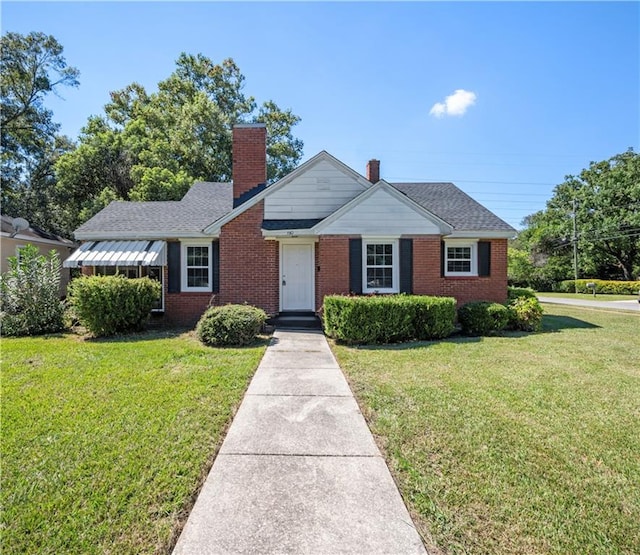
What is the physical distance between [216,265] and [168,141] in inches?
817

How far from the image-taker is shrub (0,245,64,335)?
9531 mm

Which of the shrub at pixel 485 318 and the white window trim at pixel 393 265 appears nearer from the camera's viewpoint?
the shrub at pixel 485 318

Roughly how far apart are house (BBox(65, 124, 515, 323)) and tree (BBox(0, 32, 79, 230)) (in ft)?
64.2

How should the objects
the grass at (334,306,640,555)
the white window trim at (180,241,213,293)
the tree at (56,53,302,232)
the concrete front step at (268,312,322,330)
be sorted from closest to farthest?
1. the grass at (334,306,640,555)
2. the concrete front step at (268,312,322,330)
3. the white window trim at (180,241,213,293)
4. the tree at (56,53,302,232)

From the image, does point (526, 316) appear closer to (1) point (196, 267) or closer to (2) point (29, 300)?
(1) point (196, 267)

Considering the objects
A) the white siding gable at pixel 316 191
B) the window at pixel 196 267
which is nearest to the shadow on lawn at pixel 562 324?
the white siding gable at pixel 316 191

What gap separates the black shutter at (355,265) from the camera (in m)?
10.8

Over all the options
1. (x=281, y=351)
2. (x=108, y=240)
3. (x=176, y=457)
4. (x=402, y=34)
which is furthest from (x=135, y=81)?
(x=176, y=457)

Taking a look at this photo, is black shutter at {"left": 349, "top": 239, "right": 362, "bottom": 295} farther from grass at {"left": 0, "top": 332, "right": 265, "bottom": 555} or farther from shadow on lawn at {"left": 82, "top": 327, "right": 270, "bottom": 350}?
grass at {"left": 0, "top": 332, "right": 265, "bottom": 555}

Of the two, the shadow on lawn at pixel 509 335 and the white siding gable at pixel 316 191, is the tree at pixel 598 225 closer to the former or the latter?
the shadow on lawn at pixel 509 335

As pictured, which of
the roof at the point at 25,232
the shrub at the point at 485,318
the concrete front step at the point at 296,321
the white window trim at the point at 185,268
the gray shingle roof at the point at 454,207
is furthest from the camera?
the roof at the point at 25,232

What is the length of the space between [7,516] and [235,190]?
1134 cm

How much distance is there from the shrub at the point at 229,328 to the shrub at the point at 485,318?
6183 millimetres

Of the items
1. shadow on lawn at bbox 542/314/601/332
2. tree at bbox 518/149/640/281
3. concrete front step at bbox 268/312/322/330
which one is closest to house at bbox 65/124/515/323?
concrete front step at bbox 268/312/322/330
